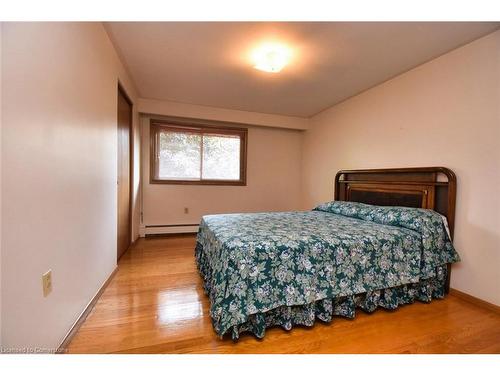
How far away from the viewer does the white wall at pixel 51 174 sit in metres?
0.87

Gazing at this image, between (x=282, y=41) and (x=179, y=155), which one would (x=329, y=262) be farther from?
(x=179, y=155)

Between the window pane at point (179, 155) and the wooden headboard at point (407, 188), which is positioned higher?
the window pane at point (179, 155)

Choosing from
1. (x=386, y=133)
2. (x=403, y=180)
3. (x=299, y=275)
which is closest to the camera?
(x=299, y=275)

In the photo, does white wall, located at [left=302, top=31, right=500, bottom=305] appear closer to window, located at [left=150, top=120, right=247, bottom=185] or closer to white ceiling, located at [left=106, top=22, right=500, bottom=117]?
white ceiling, located at [left=106, top=22, right=500, bottom=117]

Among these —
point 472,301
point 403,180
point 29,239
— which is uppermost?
point 403,180

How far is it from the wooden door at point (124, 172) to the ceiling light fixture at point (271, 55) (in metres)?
1.57

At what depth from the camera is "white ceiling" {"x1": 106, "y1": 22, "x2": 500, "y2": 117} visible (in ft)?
5.82

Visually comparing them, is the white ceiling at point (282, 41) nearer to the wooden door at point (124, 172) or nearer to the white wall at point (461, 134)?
the white wall at point (461, 134)

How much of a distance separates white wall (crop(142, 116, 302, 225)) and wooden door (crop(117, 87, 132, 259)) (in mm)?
720

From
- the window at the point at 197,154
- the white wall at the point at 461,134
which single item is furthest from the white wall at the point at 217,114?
the white wall at the point at 461,134

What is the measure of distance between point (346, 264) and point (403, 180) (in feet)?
4.70
